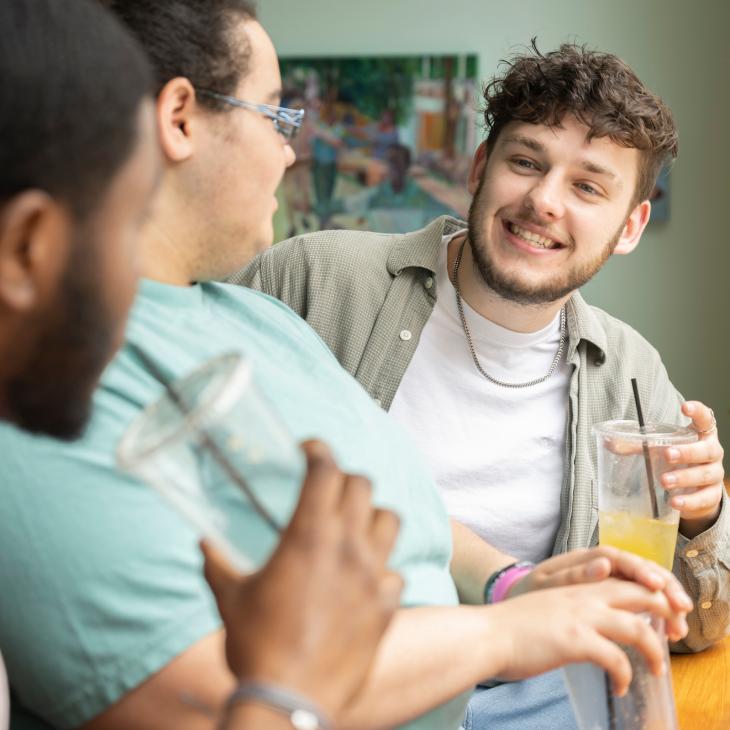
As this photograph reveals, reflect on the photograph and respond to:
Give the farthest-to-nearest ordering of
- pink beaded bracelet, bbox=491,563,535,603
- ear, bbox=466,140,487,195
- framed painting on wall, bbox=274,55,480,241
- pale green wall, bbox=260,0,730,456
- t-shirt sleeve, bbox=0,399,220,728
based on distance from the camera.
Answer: framed painting on wall, bbox=274,55,480,241 < pale green wall, bbox=260,0,730,456 < ear, bbox=466,140,487,195 < pink beaded bracelet, bbox=491,563,535,603 < t-shirt sleeve, bbox=0,399,220,728

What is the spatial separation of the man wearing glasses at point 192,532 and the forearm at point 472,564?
0.11 m

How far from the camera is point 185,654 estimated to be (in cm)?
87

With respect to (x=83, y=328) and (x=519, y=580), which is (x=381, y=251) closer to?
(x=519, y=580)

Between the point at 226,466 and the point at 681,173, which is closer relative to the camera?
the point at 226,466

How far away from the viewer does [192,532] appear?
0.90m

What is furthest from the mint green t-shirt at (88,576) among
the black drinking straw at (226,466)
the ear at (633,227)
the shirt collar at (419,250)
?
the ear at (633,227)

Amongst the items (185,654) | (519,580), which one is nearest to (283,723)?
(185,654)

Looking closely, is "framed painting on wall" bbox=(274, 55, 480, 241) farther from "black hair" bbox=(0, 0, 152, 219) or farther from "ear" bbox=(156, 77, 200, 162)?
"black hair" bbox=(0, 0, 152, 219)

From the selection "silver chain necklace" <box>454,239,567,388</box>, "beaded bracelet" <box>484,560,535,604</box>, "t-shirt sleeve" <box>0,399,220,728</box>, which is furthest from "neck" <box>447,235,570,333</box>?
"t-shirt sleeve" <box>0,399,220,728</box>

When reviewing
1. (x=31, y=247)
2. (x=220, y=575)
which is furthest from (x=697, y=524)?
(x=31, y=247)

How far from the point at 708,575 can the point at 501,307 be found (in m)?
0.60

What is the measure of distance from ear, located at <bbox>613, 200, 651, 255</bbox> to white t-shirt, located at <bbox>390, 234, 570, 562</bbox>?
0.28 metres

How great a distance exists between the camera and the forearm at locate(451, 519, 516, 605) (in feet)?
4.29

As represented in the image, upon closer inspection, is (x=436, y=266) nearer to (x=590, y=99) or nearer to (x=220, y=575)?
(x=590, y=99)
